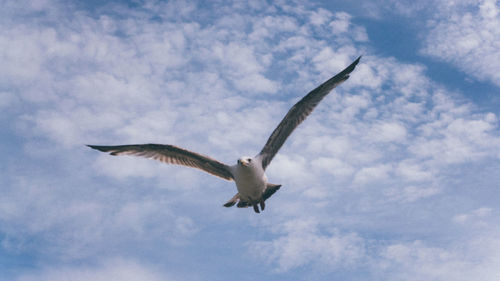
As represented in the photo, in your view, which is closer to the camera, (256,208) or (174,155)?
(256,208)

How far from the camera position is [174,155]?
56.9 feet

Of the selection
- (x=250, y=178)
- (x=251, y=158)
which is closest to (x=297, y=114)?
(x=251, y=158)

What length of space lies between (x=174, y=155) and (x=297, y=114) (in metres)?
5.12

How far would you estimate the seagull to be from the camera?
16234 millimetres

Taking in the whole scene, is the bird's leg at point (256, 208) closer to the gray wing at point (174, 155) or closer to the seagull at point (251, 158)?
the seagull at point (251, 158)

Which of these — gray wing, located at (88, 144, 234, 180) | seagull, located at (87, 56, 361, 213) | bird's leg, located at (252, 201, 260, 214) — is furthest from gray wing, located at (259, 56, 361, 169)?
gray wing, located at (88, 144, 234, 180)

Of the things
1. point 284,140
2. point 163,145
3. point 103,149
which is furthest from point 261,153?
point 103,149

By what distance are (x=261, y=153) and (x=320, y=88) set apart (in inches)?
137

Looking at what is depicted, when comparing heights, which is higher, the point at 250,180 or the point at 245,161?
the point at 245,161

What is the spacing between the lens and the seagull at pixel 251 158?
639 inches

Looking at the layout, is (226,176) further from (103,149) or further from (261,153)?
(103,149)

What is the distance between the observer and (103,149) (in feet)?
55.2

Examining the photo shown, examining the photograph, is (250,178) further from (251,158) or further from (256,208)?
(256,208)

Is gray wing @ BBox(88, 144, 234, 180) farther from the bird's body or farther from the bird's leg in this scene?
the bird's leg
